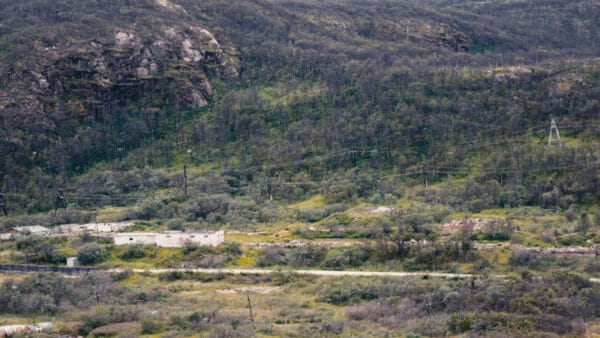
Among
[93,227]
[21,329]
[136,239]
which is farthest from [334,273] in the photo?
[93,227]

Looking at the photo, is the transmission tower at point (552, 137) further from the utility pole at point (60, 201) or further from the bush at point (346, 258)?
the utility pole at point (60, 201)

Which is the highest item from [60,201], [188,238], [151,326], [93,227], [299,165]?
[151,326]

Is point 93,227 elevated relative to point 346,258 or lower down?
lower down

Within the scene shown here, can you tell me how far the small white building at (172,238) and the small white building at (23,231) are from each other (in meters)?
8.14

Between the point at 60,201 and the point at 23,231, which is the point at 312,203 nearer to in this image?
the point at 60,201

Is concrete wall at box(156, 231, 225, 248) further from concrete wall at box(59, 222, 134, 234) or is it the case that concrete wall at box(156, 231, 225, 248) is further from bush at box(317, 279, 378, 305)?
bush at box(317, 279, 378, 305)

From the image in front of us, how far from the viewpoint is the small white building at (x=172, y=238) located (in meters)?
63.3

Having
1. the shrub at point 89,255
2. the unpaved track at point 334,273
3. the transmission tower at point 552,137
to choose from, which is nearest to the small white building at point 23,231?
the shrub at point 89,255

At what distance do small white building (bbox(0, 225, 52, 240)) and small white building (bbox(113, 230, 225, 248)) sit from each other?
8141mm

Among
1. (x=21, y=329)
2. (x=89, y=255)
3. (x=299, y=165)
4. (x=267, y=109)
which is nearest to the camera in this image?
(x=21, y=329)

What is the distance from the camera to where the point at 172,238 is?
210ft

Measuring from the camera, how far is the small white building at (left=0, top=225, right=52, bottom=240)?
227 ft

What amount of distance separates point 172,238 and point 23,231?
554 inches

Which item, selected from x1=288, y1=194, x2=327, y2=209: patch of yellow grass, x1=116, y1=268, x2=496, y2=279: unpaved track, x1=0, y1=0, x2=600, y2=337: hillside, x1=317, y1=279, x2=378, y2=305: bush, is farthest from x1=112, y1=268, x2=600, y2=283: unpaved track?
x1=288, y1=194, x2=327, y2=209: patch of yellow grass
